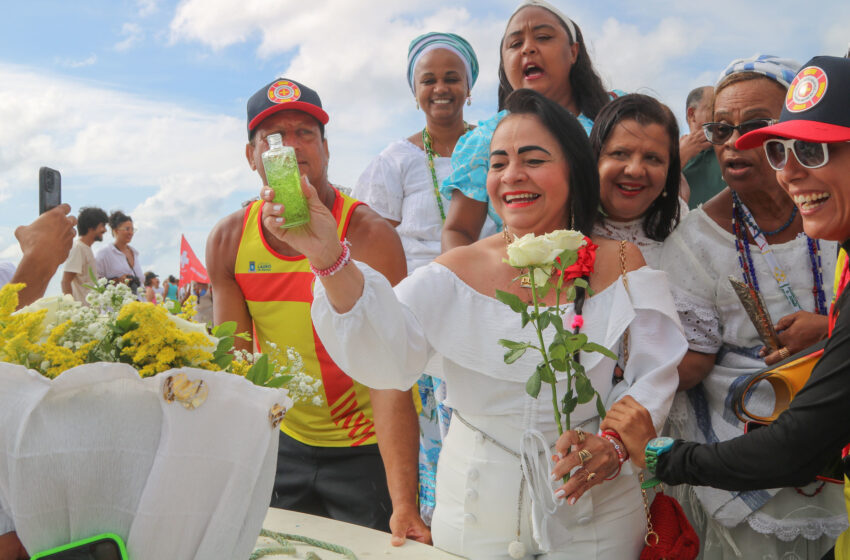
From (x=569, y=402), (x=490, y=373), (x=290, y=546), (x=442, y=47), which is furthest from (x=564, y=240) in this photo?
(x=442, y=47)

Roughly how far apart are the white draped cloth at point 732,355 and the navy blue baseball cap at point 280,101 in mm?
1359

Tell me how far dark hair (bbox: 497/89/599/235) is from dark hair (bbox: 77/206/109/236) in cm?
730

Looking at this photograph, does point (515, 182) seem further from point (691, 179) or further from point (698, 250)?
point (691, 179)

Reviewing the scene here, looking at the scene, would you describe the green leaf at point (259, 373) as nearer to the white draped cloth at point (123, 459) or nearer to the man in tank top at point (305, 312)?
the white draped cloth at point (123, 459)

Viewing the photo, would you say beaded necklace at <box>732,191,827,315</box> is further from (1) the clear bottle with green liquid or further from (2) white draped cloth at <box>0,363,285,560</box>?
(2) white draped cloth at <box>0,363,285,560</box>

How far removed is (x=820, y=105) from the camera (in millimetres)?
1637

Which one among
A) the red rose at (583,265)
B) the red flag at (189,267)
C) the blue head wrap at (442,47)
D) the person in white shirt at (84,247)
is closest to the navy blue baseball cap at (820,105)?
the red rose at (583,265)

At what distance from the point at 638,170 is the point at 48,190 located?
1.97 metres

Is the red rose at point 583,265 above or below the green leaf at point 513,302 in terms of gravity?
above

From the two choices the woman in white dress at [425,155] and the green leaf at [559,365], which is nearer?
the green leaf at [559,365]

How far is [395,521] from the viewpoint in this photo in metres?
1.96

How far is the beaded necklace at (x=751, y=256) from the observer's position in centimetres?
231

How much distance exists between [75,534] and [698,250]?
1945mm

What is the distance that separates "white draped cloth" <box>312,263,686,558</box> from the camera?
6.04ft
